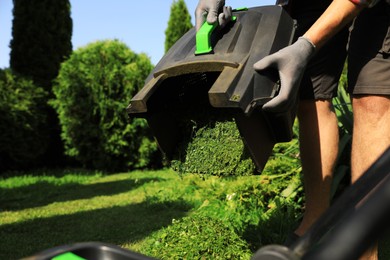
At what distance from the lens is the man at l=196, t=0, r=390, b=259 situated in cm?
153

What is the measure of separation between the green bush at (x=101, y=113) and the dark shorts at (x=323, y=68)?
6.22m

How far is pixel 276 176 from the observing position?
366 centimetres

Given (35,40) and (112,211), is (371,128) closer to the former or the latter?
(112,211)

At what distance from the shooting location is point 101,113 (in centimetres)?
823

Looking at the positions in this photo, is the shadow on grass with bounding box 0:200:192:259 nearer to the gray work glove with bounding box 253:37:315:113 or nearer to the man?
the man

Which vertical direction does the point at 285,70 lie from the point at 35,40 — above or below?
below

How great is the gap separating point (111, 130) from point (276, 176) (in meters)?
5.17

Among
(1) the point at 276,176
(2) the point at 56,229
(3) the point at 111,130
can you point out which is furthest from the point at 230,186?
Result: (3) the point at 111,130

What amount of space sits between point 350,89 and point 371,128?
0.20 meters

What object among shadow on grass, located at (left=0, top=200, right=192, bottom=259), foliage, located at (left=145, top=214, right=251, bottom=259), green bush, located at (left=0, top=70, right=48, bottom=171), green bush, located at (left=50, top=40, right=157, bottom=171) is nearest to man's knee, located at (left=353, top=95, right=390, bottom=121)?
foliage, located at (left=145, top=214, right=251, bottom=259)

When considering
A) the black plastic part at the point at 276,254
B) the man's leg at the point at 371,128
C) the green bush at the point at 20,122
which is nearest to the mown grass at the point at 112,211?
the man's leg at the point at 371,128

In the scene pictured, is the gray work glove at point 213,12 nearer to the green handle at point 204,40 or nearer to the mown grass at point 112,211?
the green handle at point 204,40

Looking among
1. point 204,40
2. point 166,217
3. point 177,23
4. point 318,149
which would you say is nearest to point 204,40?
point 204,40

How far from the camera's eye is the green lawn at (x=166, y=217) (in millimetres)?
2219
